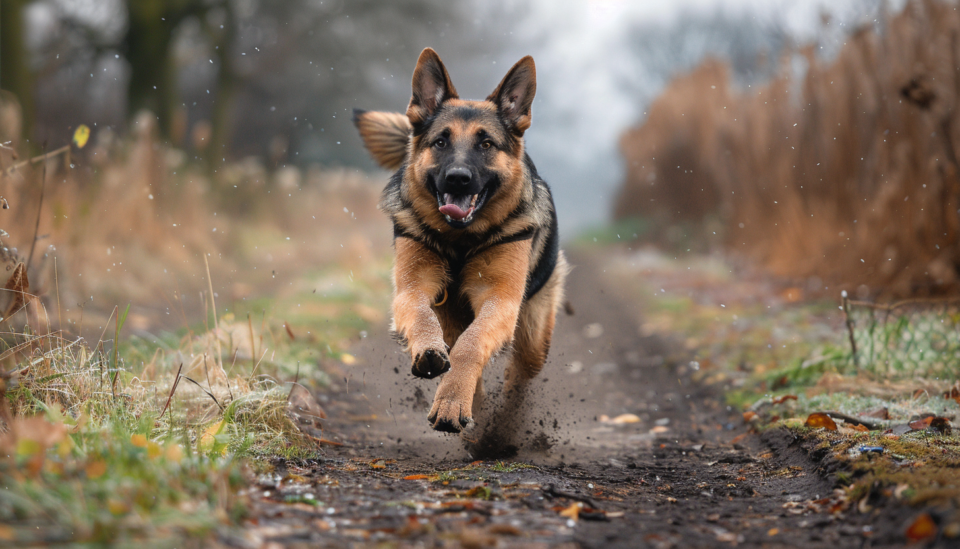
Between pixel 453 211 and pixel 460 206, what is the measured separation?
0.09 m

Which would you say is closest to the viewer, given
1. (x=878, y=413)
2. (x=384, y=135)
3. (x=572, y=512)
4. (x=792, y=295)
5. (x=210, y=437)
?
(x=572, y=512)

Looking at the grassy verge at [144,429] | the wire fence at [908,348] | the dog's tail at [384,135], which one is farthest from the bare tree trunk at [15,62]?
the wire fence at [908,348]

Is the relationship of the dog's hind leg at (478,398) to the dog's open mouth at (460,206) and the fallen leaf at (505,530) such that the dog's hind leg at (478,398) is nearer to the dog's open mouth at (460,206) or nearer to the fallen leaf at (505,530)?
the dog's open mouth at (460,206)

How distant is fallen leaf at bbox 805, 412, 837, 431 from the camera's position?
352cm

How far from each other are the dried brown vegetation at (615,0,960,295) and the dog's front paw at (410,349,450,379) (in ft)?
12.5

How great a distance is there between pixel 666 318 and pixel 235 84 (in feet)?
38.3

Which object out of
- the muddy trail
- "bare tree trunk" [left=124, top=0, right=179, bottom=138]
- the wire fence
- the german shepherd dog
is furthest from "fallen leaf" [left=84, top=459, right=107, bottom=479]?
"bare tree trunk" [left=124, top=0, right=179, bottom=138]

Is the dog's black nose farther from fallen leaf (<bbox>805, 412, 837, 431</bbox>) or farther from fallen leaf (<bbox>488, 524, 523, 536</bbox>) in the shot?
fallen leaf (<bbox>805, 412, 837, 431</bbox>)

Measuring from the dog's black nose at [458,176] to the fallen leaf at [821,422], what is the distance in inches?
92.5

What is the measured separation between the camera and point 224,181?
452 inches

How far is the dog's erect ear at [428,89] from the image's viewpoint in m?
4.10

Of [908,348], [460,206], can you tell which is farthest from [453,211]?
[908,348]

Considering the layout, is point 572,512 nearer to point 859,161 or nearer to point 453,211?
point 453,211

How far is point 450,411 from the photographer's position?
301 centimetres
